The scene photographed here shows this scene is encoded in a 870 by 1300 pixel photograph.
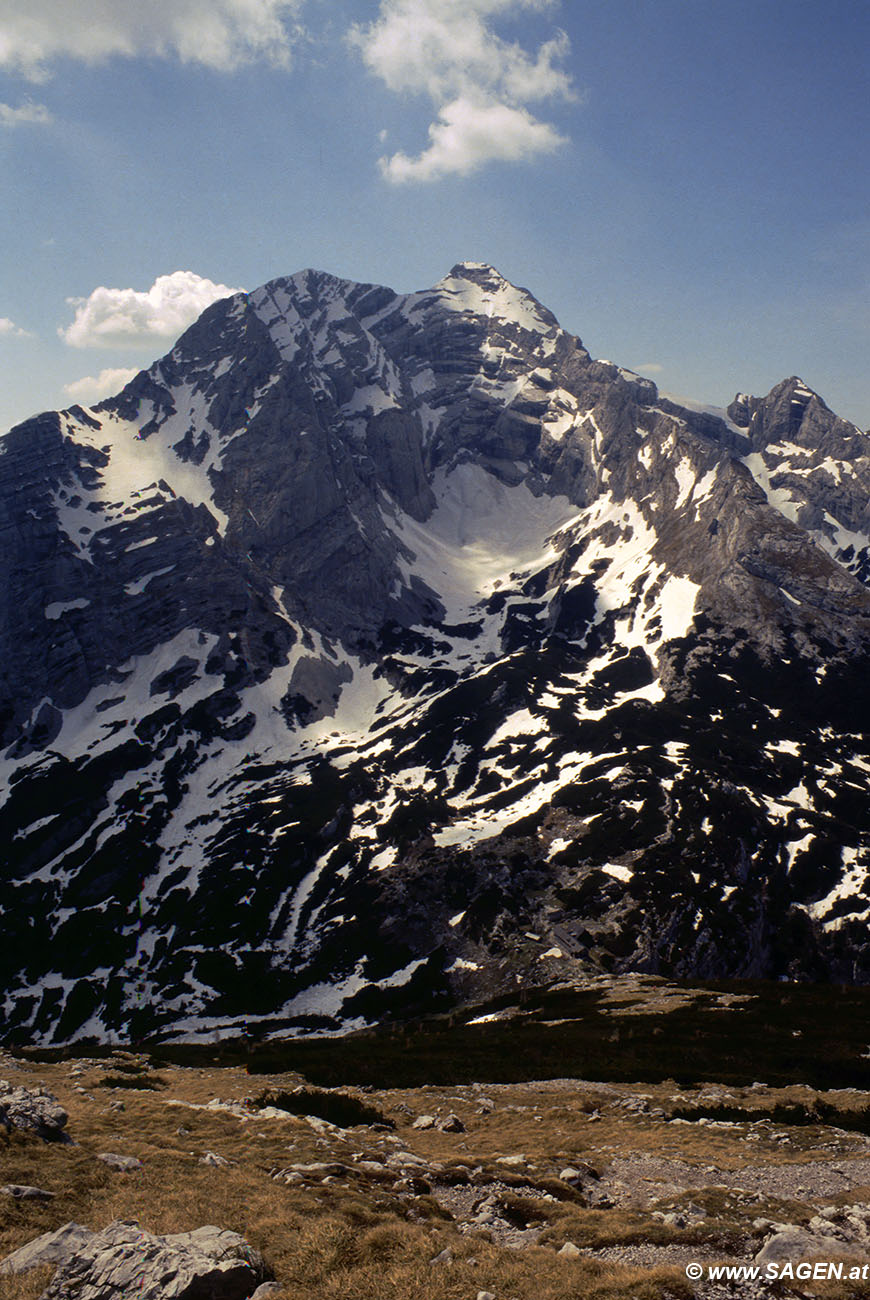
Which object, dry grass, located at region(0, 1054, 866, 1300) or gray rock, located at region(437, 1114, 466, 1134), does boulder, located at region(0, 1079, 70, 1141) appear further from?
gray rock, located at region(437, 1114, 466, 1134)

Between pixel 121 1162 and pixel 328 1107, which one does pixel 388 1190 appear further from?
pixel 328 1107

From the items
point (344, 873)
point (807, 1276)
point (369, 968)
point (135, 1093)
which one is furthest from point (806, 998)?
point (344, 873)

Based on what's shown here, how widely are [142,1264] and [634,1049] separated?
3773 cm

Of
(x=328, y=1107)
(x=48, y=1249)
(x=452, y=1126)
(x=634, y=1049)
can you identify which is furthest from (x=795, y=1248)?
(x=634, y=1049)

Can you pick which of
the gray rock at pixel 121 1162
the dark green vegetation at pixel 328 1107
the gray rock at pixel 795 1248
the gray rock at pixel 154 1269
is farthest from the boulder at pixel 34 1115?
the gray rock at pixel 795 1248

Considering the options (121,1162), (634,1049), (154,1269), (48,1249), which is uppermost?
(154,1269)

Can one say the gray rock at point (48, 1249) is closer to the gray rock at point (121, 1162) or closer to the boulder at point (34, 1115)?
the gray rock at point (121, 1162)

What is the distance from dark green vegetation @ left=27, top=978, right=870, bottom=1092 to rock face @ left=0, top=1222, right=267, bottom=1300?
2547cm

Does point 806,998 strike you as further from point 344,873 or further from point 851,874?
point 344,873

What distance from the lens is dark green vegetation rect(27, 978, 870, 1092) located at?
38.9 meters

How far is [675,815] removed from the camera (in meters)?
154

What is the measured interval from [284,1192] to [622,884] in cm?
12526

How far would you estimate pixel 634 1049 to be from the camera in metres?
44.9

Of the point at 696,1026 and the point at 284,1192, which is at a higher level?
the point at 284,1192
